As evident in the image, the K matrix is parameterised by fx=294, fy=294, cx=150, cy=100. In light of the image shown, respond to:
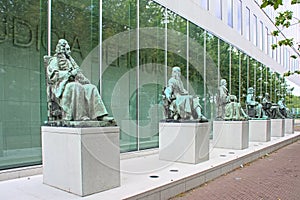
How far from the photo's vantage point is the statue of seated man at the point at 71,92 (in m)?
4.53

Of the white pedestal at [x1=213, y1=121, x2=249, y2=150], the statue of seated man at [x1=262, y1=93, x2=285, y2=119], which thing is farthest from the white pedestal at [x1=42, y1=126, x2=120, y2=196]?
the statue of seated man at [x1=262, y1=93, x2=285, y2=119]

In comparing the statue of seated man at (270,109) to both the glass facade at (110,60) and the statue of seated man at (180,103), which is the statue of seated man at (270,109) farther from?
→ the statue of seated man at (180,103)

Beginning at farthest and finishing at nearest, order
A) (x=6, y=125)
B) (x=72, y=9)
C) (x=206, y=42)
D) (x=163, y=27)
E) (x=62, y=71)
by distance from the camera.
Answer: (x=206, y=42)
(x=163, y=27)
(x=72, y=9)
(x=6, y=125)
(x=62, y=71)

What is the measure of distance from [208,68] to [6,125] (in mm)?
9244

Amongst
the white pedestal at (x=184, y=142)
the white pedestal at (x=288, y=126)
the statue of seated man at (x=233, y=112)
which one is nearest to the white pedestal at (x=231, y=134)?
the statue of seated man at (x=233, y=112)

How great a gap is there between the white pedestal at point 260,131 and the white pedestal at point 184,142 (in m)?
5.20

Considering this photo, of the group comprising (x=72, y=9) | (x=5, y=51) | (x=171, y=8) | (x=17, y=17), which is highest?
(x=171, y=8)

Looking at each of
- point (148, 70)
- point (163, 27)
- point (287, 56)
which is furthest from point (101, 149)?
point (287, 56)

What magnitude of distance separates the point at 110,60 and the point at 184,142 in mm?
3060

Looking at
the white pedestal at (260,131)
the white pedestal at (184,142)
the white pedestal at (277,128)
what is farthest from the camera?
the white pedestal at (277,128)

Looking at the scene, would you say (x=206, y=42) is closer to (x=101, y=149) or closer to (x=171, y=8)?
(x=171, y=8)

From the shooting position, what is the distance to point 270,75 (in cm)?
2262

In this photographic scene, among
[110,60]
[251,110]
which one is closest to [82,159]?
[110,60]

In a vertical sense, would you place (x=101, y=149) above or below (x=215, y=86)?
below
